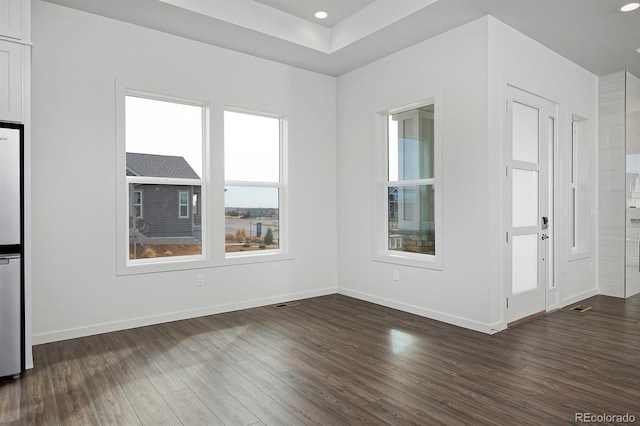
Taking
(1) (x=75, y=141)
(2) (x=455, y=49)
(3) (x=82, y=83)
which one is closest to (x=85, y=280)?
(1) (x=75, y=141)

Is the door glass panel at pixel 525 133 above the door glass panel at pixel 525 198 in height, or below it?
above

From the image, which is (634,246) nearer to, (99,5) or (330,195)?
(330,195)

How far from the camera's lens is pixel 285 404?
244 cm

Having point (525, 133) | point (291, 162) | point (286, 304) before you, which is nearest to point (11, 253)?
point (286, 304)

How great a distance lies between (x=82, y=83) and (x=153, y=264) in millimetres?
1833

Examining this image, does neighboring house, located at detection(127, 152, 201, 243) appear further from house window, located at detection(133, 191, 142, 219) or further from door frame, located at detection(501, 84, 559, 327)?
door frame, located at detection(501, 84, 559, 327)

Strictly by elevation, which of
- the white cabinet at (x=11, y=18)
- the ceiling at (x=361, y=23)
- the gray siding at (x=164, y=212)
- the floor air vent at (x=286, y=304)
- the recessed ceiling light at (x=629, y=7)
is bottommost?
the floor air vent at (x=286, y=304)

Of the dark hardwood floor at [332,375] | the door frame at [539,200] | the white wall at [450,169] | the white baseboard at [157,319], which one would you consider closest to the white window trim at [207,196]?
the white baseboard at [157,319]

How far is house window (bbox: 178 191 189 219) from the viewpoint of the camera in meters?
4.37

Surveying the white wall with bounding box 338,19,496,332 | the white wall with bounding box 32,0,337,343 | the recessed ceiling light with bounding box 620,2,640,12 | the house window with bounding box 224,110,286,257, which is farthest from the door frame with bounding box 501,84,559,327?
the white wall with bounding box 32,0,337,343

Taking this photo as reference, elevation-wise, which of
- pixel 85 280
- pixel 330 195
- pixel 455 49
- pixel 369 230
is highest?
pixel 455 49

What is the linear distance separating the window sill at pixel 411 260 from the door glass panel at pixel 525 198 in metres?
0.87

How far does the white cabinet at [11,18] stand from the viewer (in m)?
2.84

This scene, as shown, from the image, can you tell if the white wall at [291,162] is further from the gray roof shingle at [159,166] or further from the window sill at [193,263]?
the gray roof shingle at [159,166]
